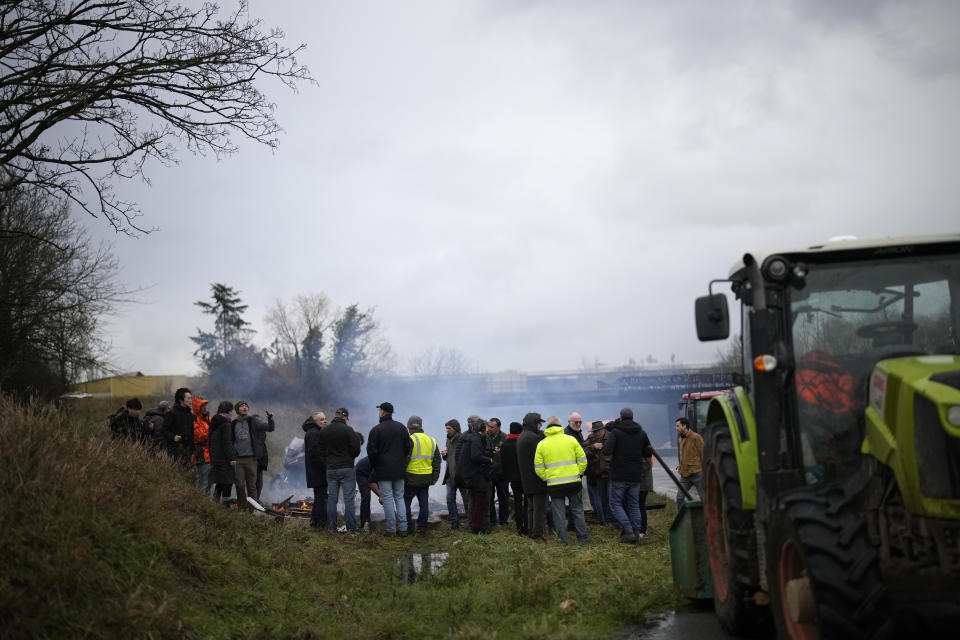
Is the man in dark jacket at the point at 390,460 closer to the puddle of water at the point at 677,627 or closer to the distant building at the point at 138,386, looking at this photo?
the puddle of water at the point at 677,627

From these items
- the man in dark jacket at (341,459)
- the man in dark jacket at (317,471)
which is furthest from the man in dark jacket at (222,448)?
the man in dark jacket at (341,459)

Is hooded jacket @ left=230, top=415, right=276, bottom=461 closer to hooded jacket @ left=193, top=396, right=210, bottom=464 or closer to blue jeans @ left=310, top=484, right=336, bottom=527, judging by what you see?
hooded jacket @ left=193, top=396, right=210, bottom=464

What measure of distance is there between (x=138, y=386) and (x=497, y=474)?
4731 centimetres

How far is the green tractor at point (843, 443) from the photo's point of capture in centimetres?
482

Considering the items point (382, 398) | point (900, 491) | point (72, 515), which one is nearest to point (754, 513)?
point (900, 491)

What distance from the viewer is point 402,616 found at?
8.24 metres

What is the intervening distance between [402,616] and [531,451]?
6.33 meters

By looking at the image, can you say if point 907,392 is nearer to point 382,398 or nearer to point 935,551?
point 935,551

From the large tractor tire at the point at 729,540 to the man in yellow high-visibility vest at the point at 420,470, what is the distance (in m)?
8.33

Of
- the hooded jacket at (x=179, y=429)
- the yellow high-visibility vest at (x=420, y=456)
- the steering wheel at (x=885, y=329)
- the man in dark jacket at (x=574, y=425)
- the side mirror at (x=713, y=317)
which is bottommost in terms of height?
the yellow high-visibility vest at (x=420, y=456)

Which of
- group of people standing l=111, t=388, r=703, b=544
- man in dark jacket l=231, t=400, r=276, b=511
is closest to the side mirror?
group of people standing l=111, t=388, r=703, b=544

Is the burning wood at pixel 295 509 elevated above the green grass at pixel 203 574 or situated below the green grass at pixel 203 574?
below

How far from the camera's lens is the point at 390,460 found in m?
15.5

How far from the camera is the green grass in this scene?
6.17 metres
